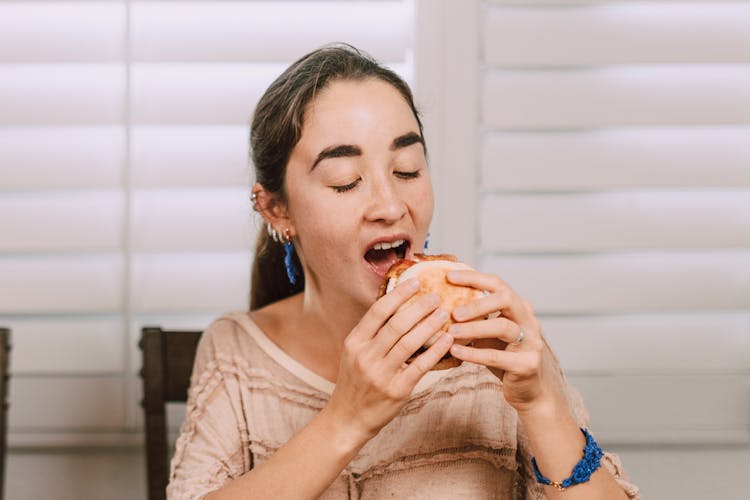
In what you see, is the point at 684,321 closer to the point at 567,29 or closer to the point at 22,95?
the point at 567,29

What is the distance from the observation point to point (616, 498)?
130 centimetres

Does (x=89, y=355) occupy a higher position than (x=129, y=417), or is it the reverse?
(x=89, y=355)

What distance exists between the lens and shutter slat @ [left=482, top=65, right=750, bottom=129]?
72.0 inches

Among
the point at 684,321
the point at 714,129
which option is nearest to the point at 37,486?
the point at 684,321

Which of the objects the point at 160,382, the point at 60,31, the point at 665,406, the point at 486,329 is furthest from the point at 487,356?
the point at 60,31

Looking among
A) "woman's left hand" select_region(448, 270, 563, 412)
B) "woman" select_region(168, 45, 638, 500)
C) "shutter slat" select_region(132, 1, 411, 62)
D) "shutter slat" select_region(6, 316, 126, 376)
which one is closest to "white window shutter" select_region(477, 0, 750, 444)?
"shutter slat" select_region(132, 1, 411, 62)

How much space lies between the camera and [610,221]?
1844 mm

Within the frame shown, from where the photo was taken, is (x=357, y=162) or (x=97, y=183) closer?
(x=357, y=162)

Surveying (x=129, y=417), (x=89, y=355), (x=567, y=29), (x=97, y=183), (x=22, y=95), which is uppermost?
(x=567, y=29)

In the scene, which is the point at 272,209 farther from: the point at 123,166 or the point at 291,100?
the point at 123,166

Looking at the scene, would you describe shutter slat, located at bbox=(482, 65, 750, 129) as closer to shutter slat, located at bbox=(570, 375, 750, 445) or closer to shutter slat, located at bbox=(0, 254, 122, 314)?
shutter slat, located at bbox=(570, 375, 750, 445)

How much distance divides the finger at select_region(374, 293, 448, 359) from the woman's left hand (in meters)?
0.03

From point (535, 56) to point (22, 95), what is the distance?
0.94m

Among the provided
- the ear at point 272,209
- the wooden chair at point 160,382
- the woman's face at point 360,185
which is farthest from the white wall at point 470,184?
the woman's face at point 360,185
